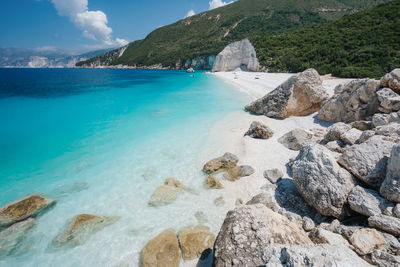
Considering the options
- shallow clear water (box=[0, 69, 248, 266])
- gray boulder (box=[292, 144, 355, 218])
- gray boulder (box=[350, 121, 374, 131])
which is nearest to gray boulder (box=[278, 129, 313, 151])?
gray boulder (box=[350, 121, 374, 131])

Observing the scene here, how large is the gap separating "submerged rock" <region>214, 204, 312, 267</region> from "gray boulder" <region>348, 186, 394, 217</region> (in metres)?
1.58

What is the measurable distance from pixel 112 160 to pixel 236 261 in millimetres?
8017

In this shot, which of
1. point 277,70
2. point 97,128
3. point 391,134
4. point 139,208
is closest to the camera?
point 391,134

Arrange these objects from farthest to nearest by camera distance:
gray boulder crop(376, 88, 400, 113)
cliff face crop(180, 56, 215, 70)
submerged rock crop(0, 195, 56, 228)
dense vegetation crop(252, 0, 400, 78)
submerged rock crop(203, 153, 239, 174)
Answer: cliff face crop(180, 56, 215, 70), dense vegetation crop(252, 0, 400, 78), submerged rock crop(203, 153, 239, 174), gray boulder crop(376, 88, 400, 113), submerged rock crop(0, 195, 56, 228)

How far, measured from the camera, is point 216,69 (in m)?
69.4

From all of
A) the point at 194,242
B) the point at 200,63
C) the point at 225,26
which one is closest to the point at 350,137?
the point at 194,242

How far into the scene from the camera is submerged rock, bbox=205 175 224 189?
22.4 ft

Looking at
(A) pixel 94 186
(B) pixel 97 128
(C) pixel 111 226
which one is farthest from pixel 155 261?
(B) pixel 97 128

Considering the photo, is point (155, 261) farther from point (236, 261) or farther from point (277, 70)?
point (277, 70)

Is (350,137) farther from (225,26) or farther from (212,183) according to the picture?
(225,26)

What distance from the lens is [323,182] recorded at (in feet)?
15.5

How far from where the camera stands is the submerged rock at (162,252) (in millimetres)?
4341

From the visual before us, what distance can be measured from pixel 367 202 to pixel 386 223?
66 centimetres

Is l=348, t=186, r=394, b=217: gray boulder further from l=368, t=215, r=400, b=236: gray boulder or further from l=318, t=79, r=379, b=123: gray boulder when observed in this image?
l=318, t=79, r=379, b=123: gray boulder
